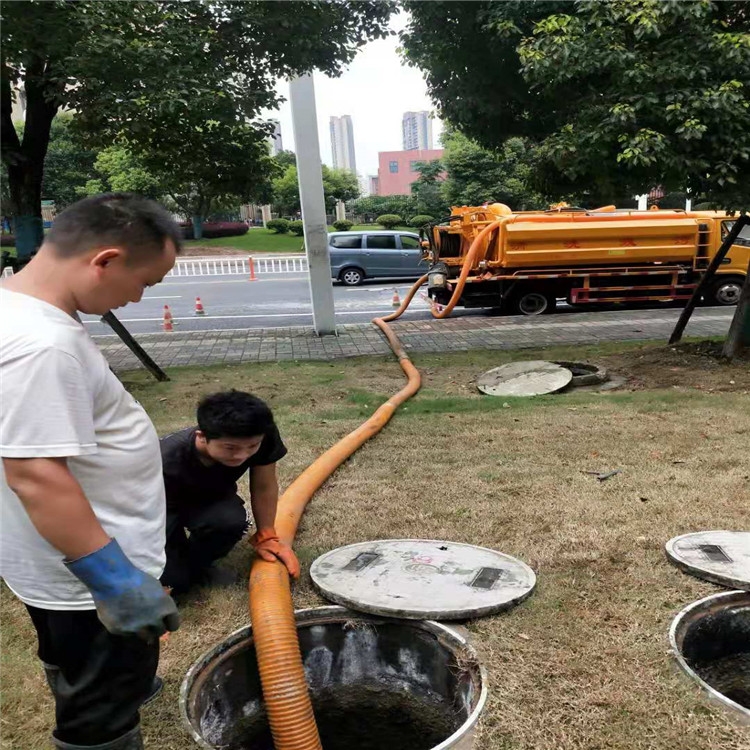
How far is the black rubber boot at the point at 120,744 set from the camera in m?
1.68

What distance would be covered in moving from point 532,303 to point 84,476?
11.6m

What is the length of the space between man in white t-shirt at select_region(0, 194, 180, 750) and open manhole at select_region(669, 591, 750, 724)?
1964 mm

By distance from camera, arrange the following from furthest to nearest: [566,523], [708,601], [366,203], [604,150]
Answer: [366,203]
[604,150]
[566,523]
[708,601]

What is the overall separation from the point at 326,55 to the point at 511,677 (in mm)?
6529

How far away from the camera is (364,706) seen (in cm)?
253

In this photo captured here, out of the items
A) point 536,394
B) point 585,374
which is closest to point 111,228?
point 536,394

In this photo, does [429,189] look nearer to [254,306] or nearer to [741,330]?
[254,306]

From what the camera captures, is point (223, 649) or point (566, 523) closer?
point (223, 649)

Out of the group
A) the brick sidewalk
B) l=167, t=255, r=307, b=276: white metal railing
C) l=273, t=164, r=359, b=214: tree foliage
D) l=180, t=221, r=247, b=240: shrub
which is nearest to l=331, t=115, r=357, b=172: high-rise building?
l=273, t=164, r=359, b=214: tree foliage

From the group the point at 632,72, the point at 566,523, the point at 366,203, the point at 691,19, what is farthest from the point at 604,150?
the point at 366,203

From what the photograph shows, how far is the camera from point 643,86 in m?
5.81

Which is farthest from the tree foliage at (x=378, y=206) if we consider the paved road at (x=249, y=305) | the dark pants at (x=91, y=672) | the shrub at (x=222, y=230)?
the dark pants at (x=91, y=672)

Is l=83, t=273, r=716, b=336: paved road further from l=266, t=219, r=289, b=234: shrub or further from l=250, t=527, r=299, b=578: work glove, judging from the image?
l=266, t=219, r=289, b=234: shrub

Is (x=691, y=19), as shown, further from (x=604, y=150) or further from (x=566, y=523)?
(x=566, y=523)
